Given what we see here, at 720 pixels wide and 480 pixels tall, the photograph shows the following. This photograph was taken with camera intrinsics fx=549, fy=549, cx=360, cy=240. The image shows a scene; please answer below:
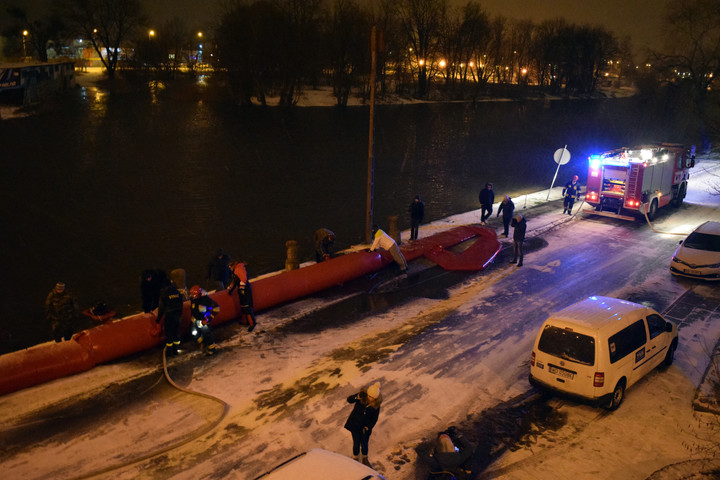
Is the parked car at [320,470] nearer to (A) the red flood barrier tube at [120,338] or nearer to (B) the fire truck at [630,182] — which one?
(A) the red flood barrier tube at [120,338]

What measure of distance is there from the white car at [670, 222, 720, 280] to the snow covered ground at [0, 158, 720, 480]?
185cm

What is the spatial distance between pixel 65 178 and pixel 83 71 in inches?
3306

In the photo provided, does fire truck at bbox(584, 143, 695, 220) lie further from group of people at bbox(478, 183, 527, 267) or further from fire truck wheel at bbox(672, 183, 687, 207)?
group of people at bbox(478, 183, 527, 267)

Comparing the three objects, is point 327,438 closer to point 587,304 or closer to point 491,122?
point 587,304

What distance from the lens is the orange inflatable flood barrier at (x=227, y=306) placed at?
932 cm

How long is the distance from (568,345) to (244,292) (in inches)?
251

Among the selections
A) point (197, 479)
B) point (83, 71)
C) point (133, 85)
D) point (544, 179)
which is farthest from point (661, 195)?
point (83, 71)

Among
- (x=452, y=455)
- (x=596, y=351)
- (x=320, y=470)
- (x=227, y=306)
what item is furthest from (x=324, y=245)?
(x=320, y=470)

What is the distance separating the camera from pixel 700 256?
14805mm

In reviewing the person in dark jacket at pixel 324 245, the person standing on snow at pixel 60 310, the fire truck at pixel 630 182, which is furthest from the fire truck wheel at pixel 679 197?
the person standing on snow at pixel 60 310

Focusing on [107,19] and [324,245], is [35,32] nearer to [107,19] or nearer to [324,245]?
[107,19]

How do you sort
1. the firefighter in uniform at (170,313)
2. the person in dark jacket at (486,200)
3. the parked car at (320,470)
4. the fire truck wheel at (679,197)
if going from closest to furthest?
1. the parked car at (320,470)
2. the firefighter in uniform at (170,313)
3. the person in dark jacket at (486,200)
4. the fire truck wheel at (679,197)

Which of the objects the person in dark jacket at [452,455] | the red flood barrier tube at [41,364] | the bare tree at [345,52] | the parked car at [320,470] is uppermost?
the bare tree at [345,52]

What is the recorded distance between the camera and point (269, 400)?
9000mm
